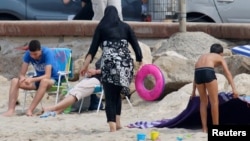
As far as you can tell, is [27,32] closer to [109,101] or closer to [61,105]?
[61,105]

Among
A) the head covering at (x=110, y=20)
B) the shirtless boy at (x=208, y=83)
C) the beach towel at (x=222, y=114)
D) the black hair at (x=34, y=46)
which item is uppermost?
the head covering at (x=110, y=20)

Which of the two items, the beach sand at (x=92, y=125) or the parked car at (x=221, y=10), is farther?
the parked car at (x=221, y=10)

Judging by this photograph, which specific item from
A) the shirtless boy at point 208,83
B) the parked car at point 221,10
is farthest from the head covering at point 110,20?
the parked car at point 221,10

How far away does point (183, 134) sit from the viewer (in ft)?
41.7

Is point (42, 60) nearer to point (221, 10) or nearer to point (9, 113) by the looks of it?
point (9, 113)

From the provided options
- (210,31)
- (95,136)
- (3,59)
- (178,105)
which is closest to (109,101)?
(95,136)

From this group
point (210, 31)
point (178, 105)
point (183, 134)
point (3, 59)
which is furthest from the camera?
point (3, 59)

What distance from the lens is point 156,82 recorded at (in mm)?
15742

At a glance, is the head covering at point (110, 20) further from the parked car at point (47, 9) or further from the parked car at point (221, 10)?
the parked car at point (47, 9)

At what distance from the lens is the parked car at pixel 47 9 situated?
19.7 m

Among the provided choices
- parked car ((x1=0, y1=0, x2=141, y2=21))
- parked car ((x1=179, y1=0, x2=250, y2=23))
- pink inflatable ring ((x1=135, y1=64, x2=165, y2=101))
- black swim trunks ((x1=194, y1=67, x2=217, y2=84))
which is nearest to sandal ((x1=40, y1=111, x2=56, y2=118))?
pink inflatable ring ((x1=135, y1=64, x2=165, y2=101))

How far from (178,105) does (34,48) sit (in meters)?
2.27

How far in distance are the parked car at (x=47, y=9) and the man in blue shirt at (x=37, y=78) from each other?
13.6 ft

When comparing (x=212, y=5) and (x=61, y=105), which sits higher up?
(x=212, y=5)
